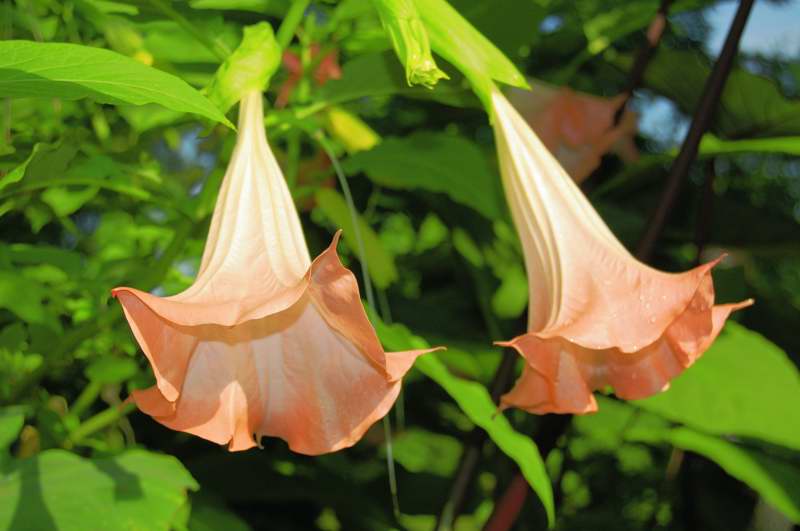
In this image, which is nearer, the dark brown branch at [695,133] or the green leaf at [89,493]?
the green leaf at [89,493]

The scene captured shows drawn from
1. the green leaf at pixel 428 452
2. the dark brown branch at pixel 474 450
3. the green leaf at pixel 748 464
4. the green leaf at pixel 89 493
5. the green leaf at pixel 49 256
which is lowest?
the green leaf at pixel 428 452

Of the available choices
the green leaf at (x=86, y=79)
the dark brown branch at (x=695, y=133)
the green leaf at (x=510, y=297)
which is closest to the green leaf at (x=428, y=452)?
the green leaf at (x=510, y=297)

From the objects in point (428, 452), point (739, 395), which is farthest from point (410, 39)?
point (428, 452)

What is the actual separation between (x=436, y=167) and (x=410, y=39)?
0.86ft

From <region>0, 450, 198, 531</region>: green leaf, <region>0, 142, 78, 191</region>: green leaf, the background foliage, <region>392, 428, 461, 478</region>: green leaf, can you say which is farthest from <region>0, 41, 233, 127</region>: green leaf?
<region>392, 428, 461, 478</region>: green leaf

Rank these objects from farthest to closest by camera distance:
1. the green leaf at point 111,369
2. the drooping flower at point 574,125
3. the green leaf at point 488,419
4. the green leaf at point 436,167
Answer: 1. the drooping flower at point 574,125
2. the green leaf at point 436,167
3. the green leaf at point 111,369
4. the green leaf at point 488,419

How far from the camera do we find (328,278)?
1.18 feet

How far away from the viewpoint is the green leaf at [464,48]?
0.47m

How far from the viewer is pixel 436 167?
2.23ft

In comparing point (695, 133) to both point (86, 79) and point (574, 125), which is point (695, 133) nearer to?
point (574, 125)

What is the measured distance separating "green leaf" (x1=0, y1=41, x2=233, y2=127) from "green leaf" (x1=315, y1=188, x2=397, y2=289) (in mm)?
344

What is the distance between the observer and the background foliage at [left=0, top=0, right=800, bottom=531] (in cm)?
49

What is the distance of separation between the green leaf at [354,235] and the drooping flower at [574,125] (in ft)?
0.55

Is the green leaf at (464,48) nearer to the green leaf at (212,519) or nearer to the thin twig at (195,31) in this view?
the thin twig at (195,31)
